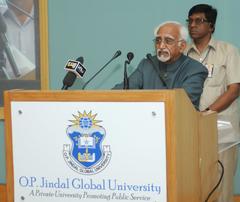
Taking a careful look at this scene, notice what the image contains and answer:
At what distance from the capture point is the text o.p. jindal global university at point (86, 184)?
5.11ft

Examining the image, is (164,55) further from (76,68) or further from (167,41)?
(76,68)

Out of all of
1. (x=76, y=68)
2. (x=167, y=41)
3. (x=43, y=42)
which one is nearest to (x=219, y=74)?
(x=167, y=41)

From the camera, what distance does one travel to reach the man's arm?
2787 mm

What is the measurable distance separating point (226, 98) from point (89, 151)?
143 centimetres

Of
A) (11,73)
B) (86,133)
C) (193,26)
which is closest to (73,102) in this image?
(86,133)

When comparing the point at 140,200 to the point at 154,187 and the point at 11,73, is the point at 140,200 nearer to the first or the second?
the point at 154,187

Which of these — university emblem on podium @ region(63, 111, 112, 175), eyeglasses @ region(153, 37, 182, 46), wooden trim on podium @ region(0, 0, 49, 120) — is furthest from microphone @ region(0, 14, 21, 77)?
university emblem on podium @ region(63, 111, 112, 175)

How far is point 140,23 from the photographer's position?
10.5 feet

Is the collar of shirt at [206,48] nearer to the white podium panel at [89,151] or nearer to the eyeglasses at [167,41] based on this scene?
the eyeglasses at [167,41]

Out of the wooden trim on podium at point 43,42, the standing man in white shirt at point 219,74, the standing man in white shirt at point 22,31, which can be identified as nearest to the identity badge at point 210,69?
the standing man in white shirt at point 219,74

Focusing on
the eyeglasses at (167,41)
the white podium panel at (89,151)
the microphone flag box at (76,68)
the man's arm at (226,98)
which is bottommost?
the white podium panel at (89,151)

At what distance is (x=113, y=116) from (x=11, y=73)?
83.1 inches

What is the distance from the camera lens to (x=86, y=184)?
5.29 feet

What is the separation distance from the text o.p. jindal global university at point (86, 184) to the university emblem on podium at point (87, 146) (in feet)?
0.13
